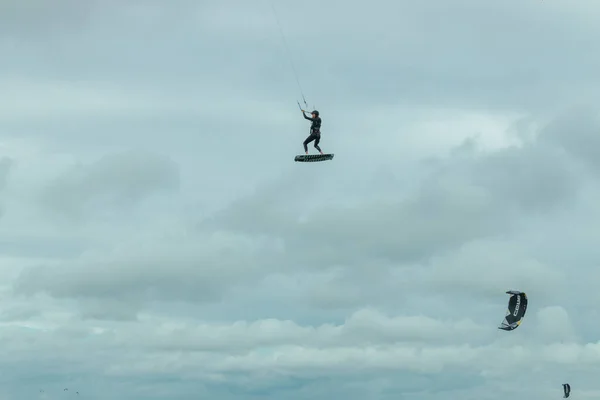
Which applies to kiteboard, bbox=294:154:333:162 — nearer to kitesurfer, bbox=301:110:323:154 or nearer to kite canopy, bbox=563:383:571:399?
kitesurfer, bbox=301:110:323:154

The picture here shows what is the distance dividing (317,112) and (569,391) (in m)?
97.5

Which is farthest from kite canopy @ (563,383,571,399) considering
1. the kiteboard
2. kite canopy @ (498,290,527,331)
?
the kiteboard

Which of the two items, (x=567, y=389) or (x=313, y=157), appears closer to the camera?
(x=313, y=157)

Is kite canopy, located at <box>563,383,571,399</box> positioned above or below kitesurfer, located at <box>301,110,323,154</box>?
below

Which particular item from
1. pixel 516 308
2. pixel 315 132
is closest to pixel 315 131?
A: pixel 315 132

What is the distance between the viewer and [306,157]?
10556 cm

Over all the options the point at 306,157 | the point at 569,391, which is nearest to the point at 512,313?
the point at 569,391

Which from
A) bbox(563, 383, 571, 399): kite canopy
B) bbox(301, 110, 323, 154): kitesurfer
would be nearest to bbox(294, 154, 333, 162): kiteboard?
bbox(301, 110, 323, 154): kitesurfer

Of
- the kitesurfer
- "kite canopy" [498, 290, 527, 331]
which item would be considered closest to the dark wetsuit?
the kitesurfer

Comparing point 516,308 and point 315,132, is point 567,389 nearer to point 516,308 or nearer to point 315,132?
point 516,308

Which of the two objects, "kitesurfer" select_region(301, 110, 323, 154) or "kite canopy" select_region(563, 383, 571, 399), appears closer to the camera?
"kitesurfer" select_region(301, 110, 323, 154)

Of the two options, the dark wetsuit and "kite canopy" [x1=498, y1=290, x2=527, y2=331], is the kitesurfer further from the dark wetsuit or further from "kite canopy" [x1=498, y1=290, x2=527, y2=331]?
"kite canopy" [x1=498, y1=290, x2=527, y2=331]

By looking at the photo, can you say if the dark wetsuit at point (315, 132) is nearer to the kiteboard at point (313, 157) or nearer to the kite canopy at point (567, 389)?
the kiteboard at point (313, 157)

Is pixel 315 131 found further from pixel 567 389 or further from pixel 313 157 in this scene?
pixel 567 389
